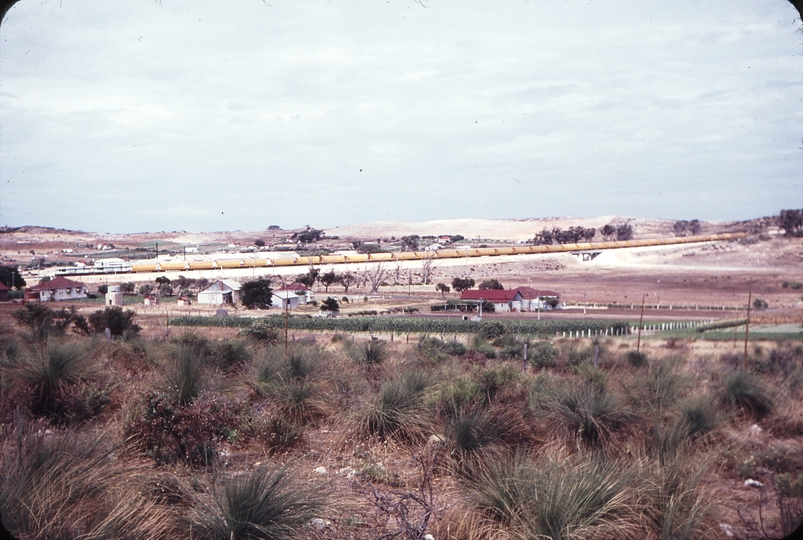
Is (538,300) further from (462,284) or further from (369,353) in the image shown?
(369,353)

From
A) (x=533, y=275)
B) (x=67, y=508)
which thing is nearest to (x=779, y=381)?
(x=67, y=508)

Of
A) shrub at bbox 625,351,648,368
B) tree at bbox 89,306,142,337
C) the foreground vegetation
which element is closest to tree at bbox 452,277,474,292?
tree at bbox 89,306,142,337

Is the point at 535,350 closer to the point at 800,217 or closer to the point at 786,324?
the point at 786,324

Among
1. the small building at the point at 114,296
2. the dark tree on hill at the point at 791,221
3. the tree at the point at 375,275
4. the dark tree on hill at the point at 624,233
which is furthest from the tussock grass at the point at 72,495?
the dark tree on hill at the point at 624,233

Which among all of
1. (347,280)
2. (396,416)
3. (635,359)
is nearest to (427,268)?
(347,280)

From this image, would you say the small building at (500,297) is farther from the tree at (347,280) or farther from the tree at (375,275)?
the tree at (375,275)
